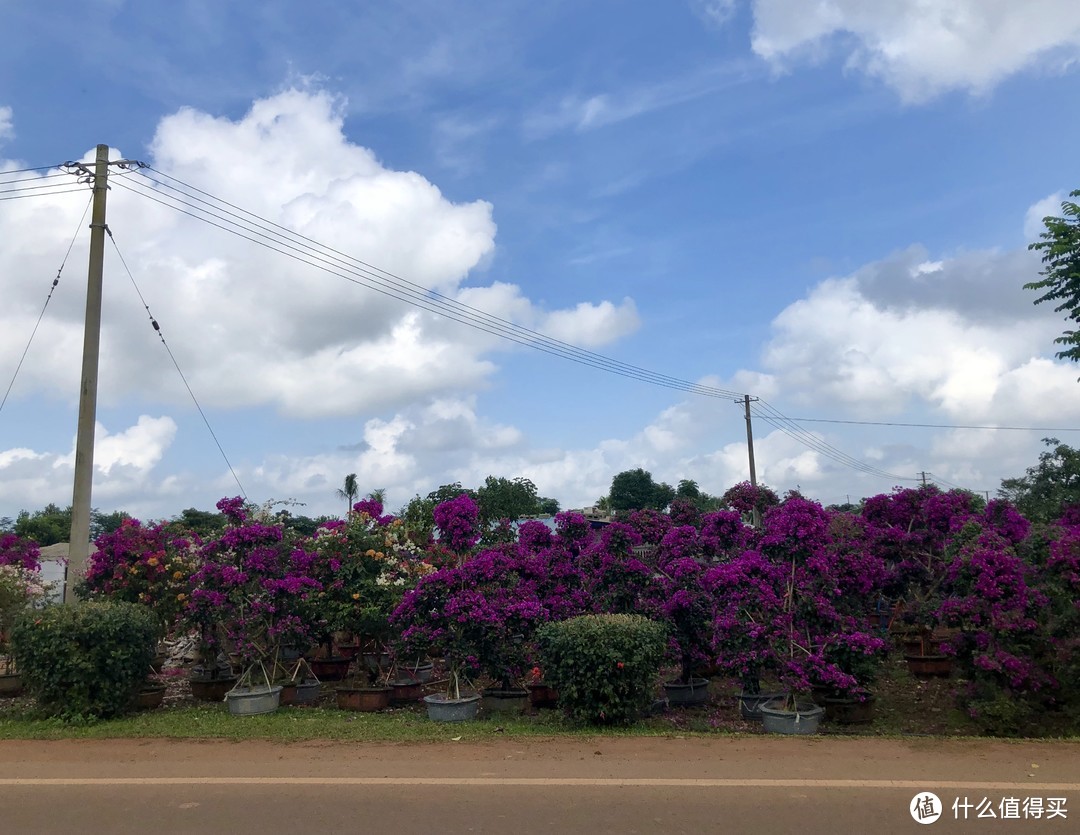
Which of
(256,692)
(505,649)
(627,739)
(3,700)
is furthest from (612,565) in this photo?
(3,700)

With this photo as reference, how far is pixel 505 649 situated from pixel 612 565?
1.80 m

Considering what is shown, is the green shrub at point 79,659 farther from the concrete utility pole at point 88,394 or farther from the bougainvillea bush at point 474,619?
the bougainvillea bush at point 474,619

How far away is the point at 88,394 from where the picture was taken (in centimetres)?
1268

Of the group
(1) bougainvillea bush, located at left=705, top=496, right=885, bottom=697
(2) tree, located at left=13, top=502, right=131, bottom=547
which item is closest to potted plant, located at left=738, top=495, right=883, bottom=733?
(1) bougainvillea bush, located at left=705, top=496, right=885, bottom=697

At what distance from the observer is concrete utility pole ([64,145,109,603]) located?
40.5ft

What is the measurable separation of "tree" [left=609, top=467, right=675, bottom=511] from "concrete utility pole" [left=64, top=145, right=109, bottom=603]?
44.8 m

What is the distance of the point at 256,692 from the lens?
10430 mm

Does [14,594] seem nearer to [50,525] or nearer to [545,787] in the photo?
[545,787]

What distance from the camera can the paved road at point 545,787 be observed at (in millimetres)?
5777

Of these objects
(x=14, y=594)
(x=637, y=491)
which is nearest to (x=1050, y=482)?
(x=14, y=594)

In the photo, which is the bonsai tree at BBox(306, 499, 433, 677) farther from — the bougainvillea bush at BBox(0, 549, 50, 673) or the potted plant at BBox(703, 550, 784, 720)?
the bougainvillea bush at BBox(0, 549, 50, 673)

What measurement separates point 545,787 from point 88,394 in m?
9.79

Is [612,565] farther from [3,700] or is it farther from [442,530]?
[3,700]

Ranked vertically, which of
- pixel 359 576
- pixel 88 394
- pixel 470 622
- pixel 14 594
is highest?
pixel 88 394
